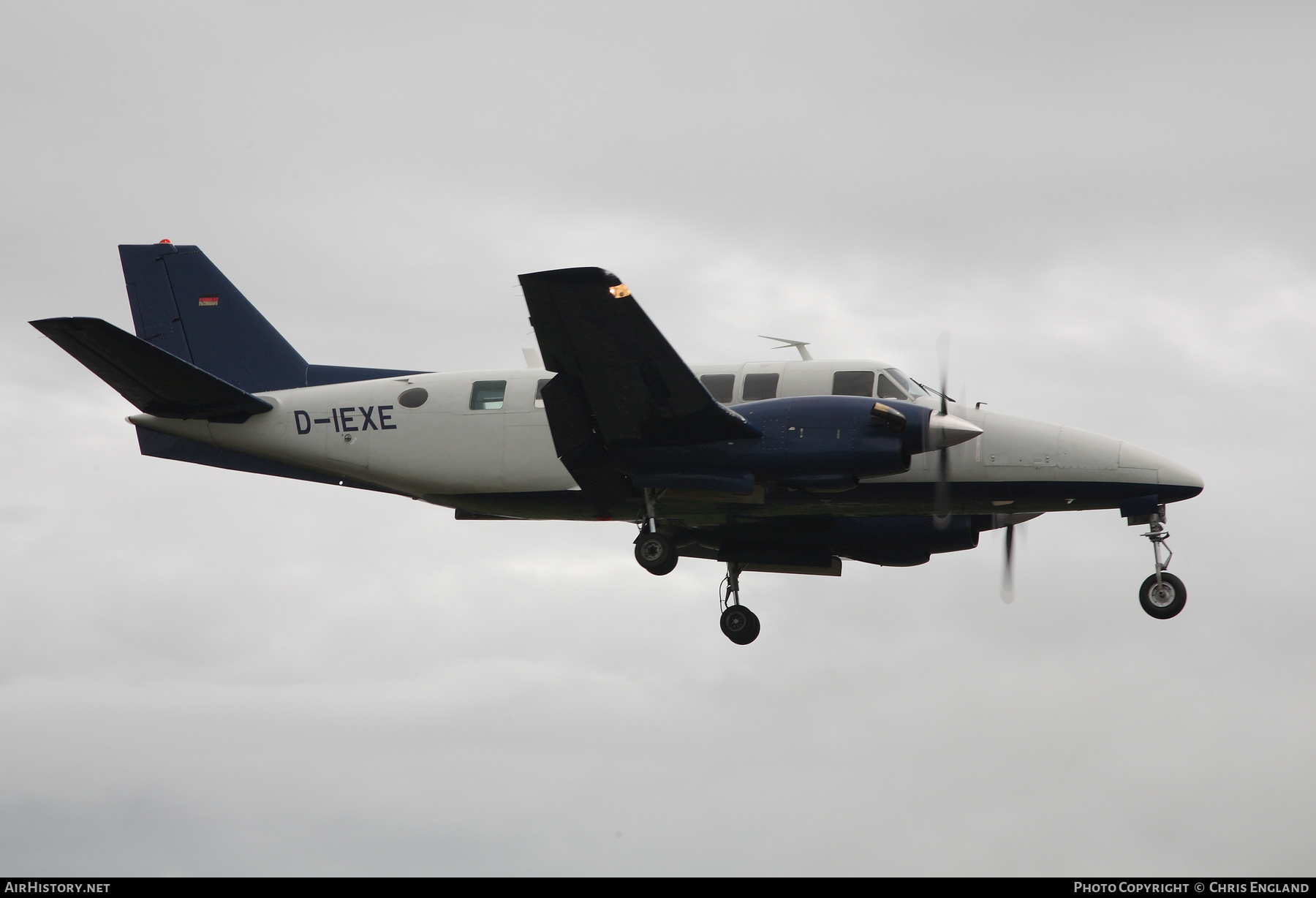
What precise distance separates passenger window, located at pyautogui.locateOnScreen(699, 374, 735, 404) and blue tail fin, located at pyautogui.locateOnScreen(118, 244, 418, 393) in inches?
288

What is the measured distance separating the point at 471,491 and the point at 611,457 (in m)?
2.72

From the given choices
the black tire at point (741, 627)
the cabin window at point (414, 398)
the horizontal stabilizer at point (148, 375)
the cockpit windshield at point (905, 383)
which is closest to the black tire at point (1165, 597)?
the cockpit windshield at point (905, 383)

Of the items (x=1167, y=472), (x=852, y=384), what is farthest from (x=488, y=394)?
(x=1167, y=472)

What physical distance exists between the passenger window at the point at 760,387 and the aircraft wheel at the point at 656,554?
2.44m

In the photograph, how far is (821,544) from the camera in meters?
22.4

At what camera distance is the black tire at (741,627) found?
22656 mm

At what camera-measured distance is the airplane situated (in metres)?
18.0

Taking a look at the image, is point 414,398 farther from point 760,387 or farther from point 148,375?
point 760,387

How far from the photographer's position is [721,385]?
1983cm

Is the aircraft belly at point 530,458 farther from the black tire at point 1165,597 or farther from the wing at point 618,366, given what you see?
the black tire at point 1165,597

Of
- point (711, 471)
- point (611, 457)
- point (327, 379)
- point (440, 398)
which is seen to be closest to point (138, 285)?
point (327, 379)

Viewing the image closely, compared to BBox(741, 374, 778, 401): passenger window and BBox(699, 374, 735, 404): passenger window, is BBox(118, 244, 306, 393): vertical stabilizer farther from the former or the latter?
BBox(741, 374, 778, 401): passenger window

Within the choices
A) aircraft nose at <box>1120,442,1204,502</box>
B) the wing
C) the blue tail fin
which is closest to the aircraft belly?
the wing

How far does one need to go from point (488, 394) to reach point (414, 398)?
3.99ft
